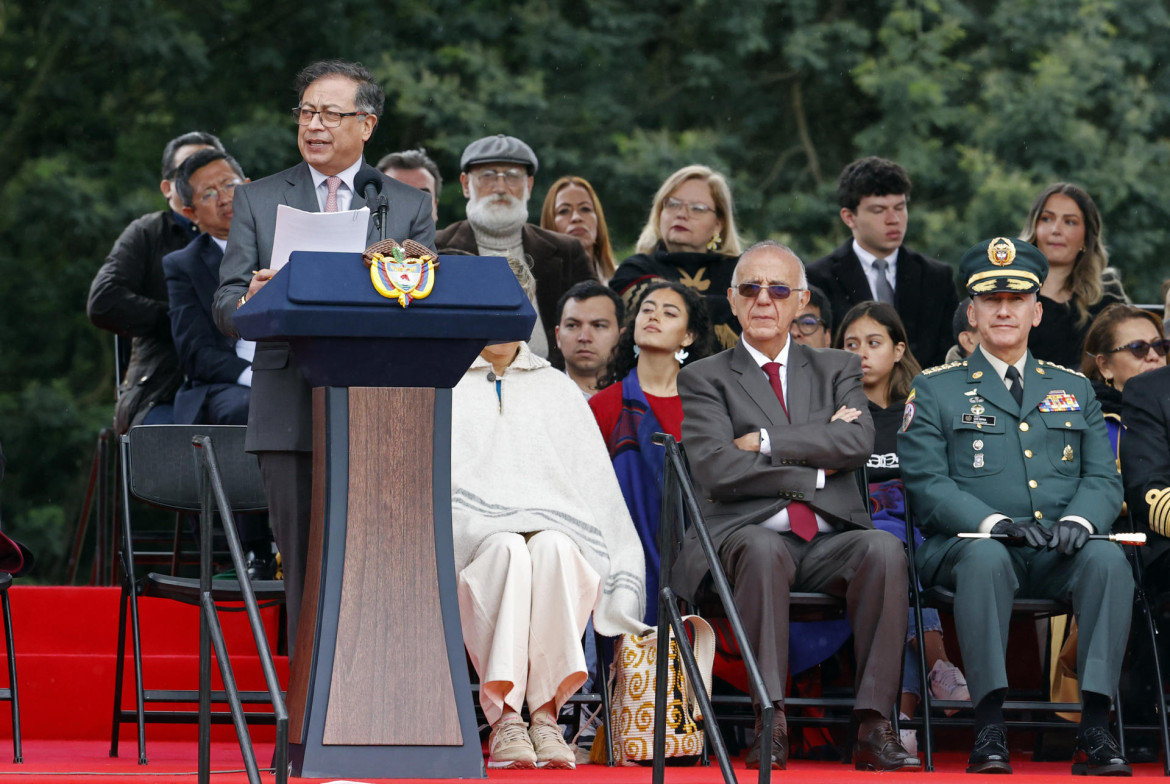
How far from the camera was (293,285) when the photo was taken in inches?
145

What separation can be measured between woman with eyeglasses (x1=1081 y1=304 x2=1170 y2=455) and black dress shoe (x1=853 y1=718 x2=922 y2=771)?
5.40 feet

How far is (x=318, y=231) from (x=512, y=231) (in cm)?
303

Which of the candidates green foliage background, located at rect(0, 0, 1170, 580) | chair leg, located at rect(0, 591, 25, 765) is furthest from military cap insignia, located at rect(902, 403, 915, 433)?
green foliage background, located at rect(0, 0, 1170, 580)

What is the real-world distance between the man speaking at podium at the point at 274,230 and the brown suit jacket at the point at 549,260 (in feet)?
8.30

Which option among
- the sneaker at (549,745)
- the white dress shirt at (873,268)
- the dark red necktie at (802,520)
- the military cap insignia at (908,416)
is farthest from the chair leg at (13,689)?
the white dress shirt at (873,268)

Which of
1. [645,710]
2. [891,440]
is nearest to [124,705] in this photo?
[645,710]

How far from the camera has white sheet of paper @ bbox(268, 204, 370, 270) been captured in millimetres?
4004

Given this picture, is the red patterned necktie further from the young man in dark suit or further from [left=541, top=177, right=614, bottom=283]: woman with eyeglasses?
[left=541, top=177, right=614, bottom=283]: woman with eyeglasses

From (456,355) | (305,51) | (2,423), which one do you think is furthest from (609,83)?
(456,355)

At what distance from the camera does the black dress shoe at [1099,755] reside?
465 centimetres

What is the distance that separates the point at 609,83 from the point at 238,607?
371 inches

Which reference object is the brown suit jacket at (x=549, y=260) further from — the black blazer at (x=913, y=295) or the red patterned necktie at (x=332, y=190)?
the red patterned necktie at (x=332, y=190)

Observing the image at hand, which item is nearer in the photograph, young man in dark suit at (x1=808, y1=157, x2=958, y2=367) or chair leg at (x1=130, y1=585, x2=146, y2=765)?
chair leg at (x1=130, y1=585, x2=146, y2=765)

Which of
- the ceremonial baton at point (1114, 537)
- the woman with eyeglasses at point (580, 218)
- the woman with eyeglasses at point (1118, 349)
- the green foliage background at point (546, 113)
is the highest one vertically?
the green foliage background at point (546, 113)
